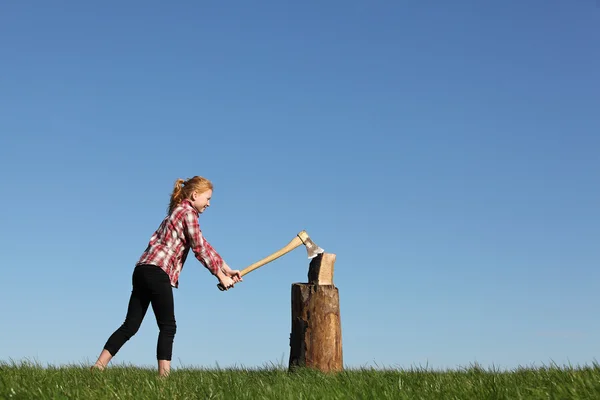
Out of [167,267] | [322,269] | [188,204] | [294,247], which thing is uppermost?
[188,204]

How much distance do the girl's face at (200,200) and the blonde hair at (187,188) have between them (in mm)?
46

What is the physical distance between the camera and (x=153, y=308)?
8.91 metres

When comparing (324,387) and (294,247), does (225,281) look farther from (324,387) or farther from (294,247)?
(324,387)

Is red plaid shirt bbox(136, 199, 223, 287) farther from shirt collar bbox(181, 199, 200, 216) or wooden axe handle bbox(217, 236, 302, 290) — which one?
wooden axe handle bbox(217, 236, 302, 290)

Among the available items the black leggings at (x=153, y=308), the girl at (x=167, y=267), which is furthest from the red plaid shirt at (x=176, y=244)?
the black leggings at (x=153, y=308)

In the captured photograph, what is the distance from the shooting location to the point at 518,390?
6484 millimetres

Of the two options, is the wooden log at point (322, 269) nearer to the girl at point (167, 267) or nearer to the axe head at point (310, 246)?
the axe head at point (310, 246)

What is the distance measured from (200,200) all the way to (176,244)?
2.31 ft

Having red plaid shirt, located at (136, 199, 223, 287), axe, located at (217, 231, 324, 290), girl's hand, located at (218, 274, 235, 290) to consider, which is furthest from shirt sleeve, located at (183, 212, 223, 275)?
axe, located at (217, 231, 324, 290)

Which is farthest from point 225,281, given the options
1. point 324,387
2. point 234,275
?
point 324,387

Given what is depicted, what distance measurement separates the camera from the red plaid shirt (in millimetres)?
8961

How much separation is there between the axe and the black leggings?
54.5 inches

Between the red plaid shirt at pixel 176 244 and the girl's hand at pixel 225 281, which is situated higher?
the red plaid shirt at pixel 176 244

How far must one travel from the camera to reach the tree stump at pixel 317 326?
963cm
